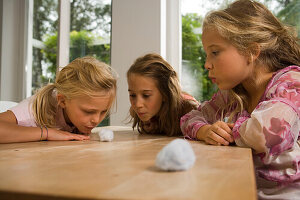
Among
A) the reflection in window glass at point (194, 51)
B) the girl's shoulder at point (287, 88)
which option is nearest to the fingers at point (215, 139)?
the girl's shoulder at point (287, 88)

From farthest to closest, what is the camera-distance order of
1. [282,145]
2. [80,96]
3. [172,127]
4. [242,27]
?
[172,127] → [80,96] → [242,27] → [282,145]

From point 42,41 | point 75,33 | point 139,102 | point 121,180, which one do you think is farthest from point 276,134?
point 42,41

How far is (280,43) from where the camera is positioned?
1101 mm

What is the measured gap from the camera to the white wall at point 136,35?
2340 mm

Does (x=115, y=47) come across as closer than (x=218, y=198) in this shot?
No

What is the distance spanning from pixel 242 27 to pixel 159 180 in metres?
0.86

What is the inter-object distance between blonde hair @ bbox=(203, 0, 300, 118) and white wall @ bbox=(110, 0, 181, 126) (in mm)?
1244

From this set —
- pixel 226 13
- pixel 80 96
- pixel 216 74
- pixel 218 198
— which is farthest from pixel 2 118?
pixel 218 198

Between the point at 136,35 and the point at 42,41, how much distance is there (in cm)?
136

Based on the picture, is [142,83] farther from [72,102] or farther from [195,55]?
[195,55]

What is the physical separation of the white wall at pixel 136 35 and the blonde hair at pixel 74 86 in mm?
998

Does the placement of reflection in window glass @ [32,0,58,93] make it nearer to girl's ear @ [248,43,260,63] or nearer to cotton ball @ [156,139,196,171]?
girl's ear @ [248,43,260,63]

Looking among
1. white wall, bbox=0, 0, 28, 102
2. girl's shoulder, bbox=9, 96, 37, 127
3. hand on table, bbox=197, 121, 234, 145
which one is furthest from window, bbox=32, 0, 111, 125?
hand on table, bbox=197, 121, 234, 145

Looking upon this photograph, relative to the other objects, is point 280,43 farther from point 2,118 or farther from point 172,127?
point 2,118
